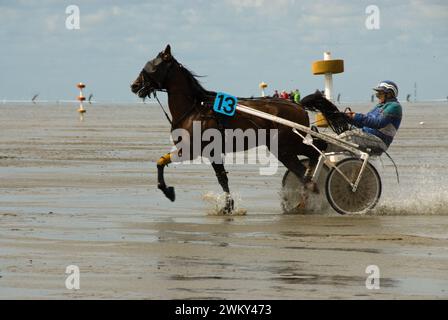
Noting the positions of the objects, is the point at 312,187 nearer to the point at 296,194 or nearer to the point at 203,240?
the point at 296,194

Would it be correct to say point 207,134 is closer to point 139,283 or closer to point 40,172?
point 139,283

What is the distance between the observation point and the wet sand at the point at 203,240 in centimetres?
945

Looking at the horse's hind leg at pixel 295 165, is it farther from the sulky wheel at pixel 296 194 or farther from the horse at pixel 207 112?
the sulky wheel at pixel 296 194

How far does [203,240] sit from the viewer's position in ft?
40.0

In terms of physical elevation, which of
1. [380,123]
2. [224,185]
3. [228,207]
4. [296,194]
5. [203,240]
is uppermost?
[380,123]

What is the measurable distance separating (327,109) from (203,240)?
3.88 metres

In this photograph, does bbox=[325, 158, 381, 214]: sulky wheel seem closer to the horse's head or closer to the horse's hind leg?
the horse's hind leg

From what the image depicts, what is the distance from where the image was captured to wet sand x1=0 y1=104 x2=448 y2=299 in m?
9.45

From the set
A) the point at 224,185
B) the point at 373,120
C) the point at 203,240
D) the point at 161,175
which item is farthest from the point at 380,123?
the point at 203,240

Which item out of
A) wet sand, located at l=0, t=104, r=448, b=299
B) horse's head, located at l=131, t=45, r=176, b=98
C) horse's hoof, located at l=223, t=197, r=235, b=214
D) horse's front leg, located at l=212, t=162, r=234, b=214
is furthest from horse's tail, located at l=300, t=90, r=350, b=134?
horse's head, located at l=131, t=45, r=176, b=98

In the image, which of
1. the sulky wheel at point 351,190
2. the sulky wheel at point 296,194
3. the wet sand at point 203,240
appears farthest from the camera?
the sulky wheel at point 296,194

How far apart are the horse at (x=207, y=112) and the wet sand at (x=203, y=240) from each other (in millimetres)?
564

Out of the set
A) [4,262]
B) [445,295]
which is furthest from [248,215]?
[445,295]

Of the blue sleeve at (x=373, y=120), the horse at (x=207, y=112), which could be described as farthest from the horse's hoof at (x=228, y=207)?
the blue sleeve at (x=373, y=120)
